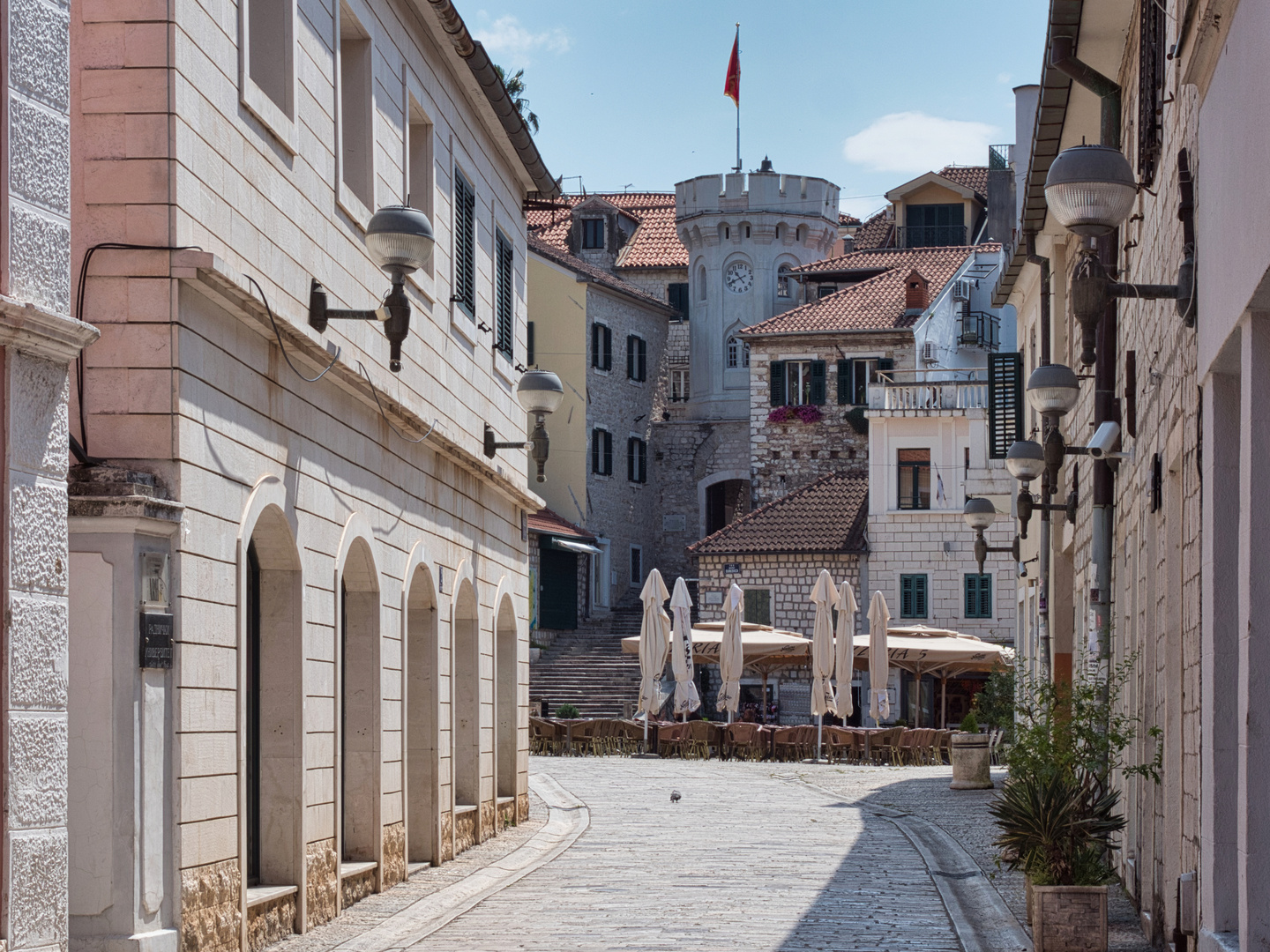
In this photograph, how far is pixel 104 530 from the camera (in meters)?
7.91

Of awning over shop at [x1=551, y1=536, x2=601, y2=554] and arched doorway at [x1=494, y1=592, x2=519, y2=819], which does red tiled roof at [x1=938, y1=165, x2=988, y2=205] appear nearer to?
awning over shop at [x1=551, y1=536, x2=601, y2=554]

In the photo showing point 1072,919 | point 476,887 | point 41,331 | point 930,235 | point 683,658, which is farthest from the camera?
point 930,235

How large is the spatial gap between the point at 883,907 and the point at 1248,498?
248 inches

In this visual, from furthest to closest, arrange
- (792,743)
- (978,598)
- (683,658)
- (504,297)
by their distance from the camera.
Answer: (978,598), (683,658), (792,743), (504,297)

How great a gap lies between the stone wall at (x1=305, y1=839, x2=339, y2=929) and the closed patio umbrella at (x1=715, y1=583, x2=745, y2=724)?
20.7m

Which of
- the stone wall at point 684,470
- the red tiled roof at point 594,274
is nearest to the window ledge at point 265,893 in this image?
the red tiled roof at point 594,274

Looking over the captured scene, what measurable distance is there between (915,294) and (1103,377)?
39.5 m

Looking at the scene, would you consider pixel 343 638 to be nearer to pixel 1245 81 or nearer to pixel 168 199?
pixel 168 199

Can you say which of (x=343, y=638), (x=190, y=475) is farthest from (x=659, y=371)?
(x=190, y=475)

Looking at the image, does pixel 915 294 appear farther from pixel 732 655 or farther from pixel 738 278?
pixel 732 655

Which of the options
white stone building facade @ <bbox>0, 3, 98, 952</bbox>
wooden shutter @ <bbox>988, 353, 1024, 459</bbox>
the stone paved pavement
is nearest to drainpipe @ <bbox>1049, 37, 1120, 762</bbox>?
the stone paved pavement

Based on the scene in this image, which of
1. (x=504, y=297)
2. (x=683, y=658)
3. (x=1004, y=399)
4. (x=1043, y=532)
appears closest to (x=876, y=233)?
(x=683, y=658)

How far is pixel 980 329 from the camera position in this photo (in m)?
52.0

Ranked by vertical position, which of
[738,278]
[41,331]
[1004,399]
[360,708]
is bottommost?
[360,708]
